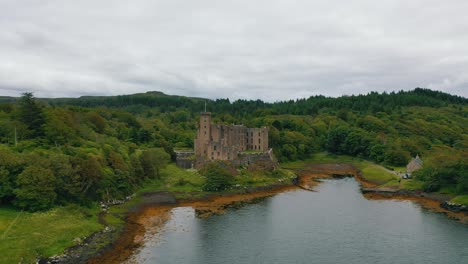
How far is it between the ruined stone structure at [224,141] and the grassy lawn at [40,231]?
141 ft

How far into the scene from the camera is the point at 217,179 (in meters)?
87.9

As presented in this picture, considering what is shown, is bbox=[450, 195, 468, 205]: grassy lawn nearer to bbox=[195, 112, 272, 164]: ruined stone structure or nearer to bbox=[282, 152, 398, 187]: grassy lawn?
bbox=[282, 152, 398, 187]: grassy lawn

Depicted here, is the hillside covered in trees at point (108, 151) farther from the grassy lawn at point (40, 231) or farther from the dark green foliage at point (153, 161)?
the grassy lawn at point (40, 231)

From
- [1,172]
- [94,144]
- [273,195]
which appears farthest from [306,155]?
[1,172]

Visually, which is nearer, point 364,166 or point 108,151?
point 108,151

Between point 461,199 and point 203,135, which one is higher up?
point 203,135

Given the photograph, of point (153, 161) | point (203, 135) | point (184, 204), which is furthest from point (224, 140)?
point (184, 204)

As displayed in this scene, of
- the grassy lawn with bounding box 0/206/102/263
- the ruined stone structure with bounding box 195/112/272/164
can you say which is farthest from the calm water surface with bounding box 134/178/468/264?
the ruined stone structure with bounding box 195/112/272/164

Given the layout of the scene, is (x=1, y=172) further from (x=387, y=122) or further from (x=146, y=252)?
(x=387, y=122)

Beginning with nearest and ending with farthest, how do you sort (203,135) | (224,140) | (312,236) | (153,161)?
1. (312,236)
2. (153,161)
3. (224,140)
4. (203,135)

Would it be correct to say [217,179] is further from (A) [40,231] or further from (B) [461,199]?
(B) [461,199]

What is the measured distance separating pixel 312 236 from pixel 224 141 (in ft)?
168

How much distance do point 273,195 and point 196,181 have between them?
17.2 m

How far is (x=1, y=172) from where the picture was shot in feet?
198
